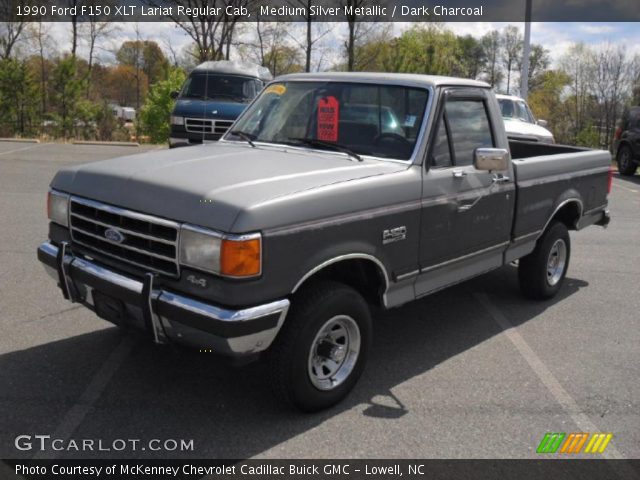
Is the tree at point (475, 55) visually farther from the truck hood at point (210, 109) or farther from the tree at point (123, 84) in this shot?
the truck hood at point (210, 109)

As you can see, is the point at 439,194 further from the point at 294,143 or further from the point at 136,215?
the point at 136,215

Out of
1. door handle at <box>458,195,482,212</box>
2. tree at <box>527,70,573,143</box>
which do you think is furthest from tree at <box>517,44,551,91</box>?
door handle at <box>458,195,482,212</box>

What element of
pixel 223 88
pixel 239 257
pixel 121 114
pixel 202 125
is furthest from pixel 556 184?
pixel 121 114

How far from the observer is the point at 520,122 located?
15.9 m

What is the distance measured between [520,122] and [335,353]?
1329 centimetres

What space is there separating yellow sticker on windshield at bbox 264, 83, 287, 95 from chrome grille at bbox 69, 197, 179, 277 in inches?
74.8

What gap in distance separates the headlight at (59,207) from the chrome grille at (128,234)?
0.07 meters

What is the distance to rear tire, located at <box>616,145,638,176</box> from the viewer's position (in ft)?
60.4

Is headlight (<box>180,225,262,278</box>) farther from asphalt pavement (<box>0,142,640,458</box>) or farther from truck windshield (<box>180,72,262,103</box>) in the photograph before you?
truck windshield (<box>180,72,262,103</box>)

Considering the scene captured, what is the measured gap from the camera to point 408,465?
342cm

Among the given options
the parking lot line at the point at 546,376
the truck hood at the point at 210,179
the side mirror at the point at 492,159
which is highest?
the side mirror at the point at 492,159

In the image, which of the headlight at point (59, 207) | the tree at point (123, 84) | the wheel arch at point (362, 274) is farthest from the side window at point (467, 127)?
the tree at point (123, 84)

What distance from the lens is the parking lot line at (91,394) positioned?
3543 mm

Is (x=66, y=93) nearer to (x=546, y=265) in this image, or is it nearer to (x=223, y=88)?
(x=223, y=88)
